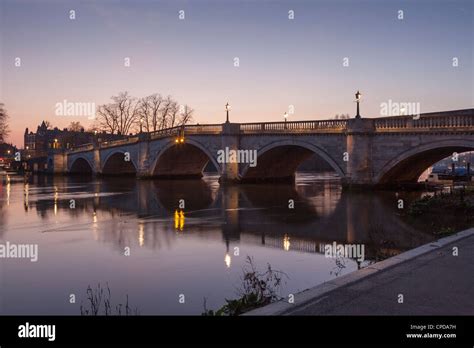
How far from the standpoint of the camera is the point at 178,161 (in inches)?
1960

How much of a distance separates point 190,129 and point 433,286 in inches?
1467

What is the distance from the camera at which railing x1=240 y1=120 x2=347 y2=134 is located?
31.0 m

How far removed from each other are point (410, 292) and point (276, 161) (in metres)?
33.9

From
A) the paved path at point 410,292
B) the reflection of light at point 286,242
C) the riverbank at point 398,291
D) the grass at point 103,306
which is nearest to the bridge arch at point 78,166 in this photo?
the reflection of light at point 286,242

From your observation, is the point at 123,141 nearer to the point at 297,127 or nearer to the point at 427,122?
the point at 297,127

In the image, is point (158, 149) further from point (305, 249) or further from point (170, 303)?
point (170, 303)

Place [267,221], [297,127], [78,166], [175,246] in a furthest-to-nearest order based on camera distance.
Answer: [78,166]
[297,127]
[267,221]
[175,246]

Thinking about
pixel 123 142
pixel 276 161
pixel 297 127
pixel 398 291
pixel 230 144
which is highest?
pixel 123 142

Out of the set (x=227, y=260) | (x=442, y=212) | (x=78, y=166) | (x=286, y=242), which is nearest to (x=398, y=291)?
(x=227, y=260)

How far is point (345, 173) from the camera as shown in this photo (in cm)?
2975

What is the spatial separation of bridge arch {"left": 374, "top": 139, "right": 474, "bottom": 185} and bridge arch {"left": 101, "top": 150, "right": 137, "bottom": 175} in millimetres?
34722
